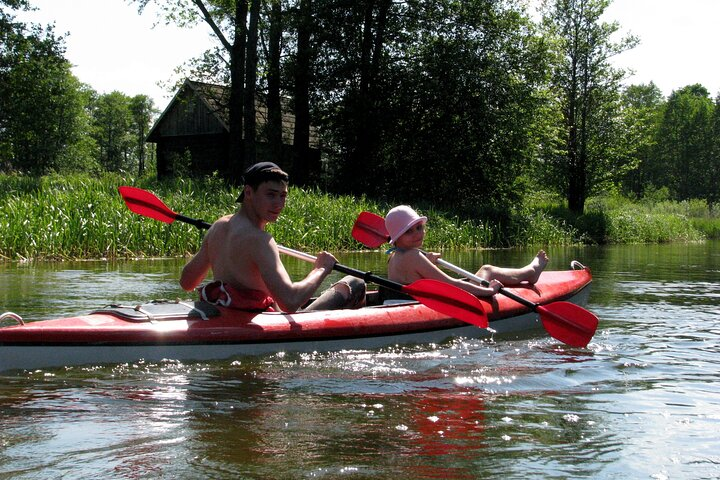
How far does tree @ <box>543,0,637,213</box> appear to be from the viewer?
30000 millimetres

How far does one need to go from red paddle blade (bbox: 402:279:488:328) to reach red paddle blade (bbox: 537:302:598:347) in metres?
0.68

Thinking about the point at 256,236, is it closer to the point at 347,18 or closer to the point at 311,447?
the point at 311,447

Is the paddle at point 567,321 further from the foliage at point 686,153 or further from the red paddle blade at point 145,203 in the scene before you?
the foliage at point 686,153

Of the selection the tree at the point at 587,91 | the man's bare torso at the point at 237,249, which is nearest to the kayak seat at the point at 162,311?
the man's bare torso at the point at 237,249

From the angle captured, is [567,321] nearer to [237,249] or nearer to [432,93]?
[237,249]

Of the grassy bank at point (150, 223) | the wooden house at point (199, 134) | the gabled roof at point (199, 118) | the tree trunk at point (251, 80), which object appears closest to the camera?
the grassy bank at point (150, 223)

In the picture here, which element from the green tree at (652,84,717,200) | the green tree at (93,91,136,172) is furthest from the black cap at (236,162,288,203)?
the green tree at (93,91,136,172)

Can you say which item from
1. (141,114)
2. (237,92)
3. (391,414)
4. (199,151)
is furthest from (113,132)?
(391,414)

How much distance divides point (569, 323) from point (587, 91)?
87.1 feet

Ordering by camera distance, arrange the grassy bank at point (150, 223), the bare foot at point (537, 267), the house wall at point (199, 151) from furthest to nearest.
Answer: the house wall at point (199, 151), the grassy bank at point (150, 223), the bare foot at point (537, 267)

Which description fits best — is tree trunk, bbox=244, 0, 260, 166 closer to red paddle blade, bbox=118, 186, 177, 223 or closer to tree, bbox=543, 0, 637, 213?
red paddle blade, bbox=118, 186, 177, 223

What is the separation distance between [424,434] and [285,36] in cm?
2077

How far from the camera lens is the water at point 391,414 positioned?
285cm

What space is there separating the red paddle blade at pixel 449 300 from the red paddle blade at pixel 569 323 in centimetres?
68
